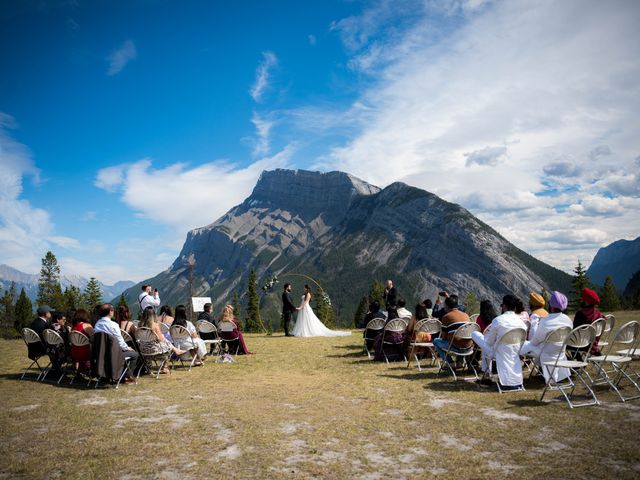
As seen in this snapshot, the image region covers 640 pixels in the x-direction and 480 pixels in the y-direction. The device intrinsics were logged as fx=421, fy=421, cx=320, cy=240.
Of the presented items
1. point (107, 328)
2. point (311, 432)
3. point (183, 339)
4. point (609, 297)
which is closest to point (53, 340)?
point (107, 328)

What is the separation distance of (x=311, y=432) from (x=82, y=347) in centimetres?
680

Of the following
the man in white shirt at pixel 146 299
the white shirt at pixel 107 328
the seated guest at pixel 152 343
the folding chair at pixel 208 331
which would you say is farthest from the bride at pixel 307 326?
the white shirt at pixel 107 328

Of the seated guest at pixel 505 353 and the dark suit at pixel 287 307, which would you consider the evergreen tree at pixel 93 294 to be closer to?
the dark suit at pixel 287 307

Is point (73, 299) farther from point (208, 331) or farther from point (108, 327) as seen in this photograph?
point (108, 327)

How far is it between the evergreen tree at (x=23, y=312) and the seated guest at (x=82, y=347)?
291 ft

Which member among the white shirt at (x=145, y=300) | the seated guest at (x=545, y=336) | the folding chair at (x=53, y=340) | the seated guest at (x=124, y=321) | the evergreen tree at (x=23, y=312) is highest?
the evergreen tree at (x=23, y=312)

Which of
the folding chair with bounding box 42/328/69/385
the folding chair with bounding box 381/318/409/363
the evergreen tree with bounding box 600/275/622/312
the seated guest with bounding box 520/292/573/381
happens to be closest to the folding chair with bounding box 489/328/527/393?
the seated guest with bounding box 520/292/573/381

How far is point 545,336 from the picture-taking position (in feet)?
28.5

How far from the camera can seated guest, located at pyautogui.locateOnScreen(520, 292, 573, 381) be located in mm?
8484

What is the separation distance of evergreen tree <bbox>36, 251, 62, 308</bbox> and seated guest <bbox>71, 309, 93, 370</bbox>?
6741 cm

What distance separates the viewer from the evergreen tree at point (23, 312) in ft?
273

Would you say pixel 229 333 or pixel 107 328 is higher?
pixel 107 328

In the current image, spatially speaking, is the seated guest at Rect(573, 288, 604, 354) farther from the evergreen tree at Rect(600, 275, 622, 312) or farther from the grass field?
the evergreen tree at Rect(600, 275, 622, 312)

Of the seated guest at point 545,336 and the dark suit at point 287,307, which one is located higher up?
the dark suit at point 287,307
